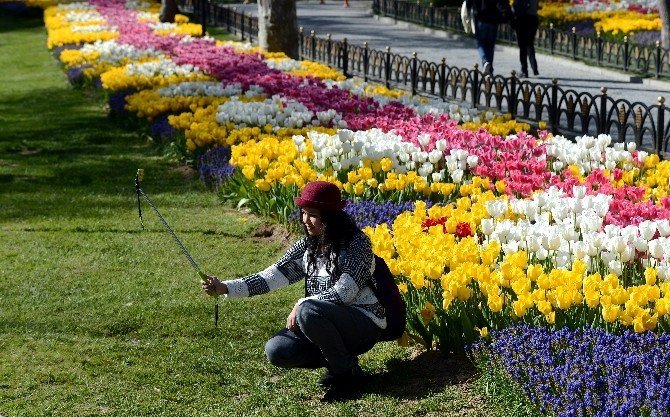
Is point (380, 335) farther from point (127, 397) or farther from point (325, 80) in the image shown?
point (325, 80)

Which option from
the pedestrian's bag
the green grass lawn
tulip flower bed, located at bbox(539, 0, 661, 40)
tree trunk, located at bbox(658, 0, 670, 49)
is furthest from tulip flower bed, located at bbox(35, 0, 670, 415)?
tulip flower bed, located at bbox(539, 0, 661, 40)

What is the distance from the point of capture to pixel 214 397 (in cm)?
650

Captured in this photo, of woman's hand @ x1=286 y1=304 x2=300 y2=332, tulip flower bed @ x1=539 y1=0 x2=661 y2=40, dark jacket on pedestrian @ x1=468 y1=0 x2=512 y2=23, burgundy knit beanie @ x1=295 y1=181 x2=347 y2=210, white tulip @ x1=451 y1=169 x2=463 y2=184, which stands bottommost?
woman's hand @ x1=286 y1=304 x2=300 y2=332

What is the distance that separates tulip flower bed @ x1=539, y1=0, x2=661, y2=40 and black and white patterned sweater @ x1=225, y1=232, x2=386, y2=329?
63.2 ft

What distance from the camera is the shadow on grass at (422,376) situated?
20.8 feet

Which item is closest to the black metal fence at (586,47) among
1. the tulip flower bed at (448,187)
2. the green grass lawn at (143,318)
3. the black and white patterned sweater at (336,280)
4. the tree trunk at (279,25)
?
the tree trunk at (279,25)

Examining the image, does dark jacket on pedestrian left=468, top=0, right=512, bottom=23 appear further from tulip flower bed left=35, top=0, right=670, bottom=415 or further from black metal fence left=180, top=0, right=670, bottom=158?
tulip flower bed left=35, top=0, right=670, bottom=415

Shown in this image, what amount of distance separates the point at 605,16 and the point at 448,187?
64.2ft

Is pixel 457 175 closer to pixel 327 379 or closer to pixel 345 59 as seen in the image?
pixel 327 379

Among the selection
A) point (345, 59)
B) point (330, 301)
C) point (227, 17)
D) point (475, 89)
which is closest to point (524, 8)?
point (345, 59)

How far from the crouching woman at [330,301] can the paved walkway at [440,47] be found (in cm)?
1288

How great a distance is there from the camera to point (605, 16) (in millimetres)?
27859

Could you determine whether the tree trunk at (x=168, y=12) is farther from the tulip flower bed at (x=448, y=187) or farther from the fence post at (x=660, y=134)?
the fence post at (x=660, y=134)

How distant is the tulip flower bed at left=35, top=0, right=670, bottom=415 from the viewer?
6.25 meters
